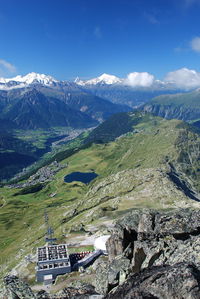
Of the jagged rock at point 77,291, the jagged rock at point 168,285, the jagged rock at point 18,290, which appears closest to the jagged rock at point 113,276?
the jagged rock at point 77,291

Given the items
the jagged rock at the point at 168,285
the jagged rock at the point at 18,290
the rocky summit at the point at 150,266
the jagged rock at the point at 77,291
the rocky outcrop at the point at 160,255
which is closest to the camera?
the jagged rock at the point at 168,285

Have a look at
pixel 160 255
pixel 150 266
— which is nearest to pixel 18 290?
pixel 160 255

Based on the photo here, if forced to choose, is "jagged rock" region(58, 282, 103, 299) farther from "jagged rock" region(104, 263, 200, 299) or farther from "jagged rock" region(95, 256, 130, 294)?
"jagged rock" region(104, 263, 200, 299)

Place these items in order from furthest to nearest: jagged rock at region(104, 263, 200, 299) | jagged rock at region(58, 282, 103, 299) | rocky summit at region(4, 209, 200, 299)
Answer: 1. jagged rock at region(58, 282, 103, 299)
2. rocky summit at region(4, 209, 200, 299)
3. jagged rock at region(104, 263, 200, 299)

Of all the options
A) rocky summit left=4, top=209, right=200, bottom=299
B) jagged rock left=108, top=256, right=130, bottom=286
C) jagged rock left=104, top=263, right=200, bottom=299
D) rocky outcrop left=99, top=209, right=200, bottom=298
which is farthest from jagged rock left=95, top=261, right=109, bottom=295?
jagged rock left=104, top=263, right=200, bottom=299

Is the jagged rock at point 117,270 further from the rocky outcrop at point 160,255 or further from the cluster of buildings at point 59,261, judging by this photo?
the cluster of buildings at point 59,261

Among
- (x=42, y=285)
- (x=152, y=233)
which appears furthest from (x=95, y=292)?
(x=42, y=285)

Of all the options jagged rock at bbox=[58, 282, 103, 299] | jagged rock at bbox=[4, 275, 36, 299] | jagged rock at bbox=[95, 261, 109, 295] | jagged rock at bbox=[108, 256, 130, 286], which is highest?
jagged rock at bbox=[108, 256, 130, 286]
